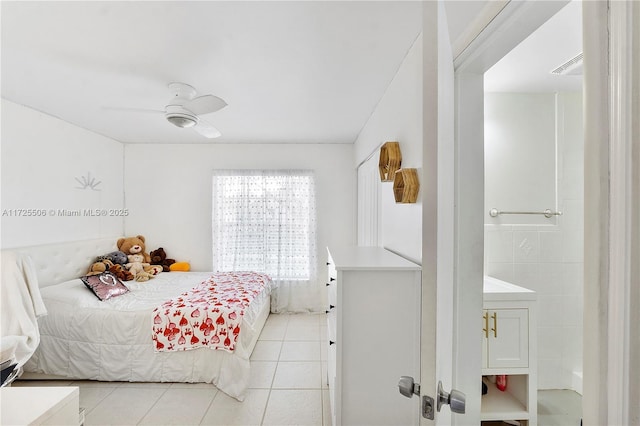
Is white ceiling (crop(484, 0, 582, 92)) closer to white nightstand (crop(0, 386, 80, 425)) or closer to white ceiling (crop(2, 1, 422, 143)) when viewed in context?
white ceiling (crop(2, 1, 422, 143))

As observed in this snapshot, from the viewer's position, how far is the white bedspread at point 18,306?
1818 mm

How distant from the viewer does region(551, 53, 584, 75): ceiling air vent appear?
1.73 m

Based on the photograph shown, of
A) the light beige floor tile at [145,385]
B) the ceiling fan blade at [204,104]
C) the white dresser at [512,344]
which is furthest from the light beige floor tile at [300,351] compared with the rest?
the ceiling fan blade at [204,104]

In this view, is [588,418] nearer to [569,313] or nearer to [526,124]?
[569,313]

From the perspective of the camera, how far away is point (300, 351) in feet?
10.3

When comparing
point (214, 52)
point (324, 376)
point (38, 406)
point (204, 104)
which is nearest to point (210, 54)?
point (214, 52)

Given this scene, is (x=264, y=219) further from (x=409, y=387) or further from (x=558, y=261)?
(x=409, y=387)

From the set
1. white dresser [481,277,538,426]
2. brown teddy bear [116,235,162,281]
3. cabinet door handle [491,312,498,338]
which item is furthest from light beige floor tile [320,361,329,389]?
brown teddy bear [116,235,162,281]

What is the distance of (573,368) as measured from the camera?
2.21 meters

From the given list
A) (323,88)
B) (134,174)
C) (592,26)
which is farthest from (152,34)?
(134,174)

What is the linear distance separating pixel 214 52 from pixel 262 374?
2.63 metres

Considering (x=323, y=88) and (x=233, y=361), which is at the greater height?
(x=323, y=88)

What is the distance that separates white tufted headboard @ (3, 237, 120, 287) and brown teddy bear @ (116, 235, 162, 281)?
27 centimetres

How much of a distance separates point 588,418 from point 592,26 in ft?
Answer: 2.38
